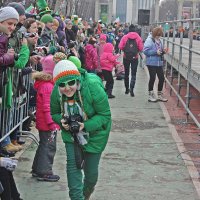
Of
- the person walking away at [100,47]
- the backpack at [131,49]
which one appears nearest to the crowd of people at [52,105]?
the person walking away at [100,47]

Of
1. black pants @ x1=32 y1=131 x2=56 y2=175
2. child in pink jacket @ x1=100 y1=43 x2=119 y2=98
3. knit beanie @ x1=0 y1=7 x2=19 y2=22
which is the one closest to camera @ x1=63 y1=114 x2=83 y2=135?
black pants @ x1=32 y1=131 x2=56 y2=175

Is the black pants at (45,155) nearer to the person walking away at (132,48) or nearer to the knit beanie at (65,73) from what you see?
the knit beanie at (65,73)

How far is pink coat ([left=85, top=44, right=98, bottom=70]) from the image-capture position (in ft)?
44.3

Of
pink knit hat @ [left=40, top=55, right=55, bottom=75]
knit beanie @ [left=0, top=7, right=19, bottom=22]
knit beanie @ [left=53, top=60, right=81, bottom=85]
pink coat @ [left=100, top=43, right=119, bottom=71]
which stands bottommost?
pink coat @ [left=100, top=43, right=119, bottom=71]

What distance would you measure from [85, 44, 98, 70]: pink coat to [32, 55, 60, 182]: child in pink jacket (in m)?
7.12

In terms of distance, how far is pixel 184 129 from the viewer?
9727 millimetres

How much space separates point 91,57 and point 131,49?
1.08m

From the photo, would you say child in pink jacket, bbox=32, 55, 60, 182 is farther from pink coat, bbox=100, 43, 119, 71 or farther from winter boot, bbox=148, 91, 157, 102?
pink coat, bbox=100, 43, 119, 71

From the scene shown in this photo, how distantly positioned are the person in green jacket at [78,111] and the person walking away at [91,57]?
8.61 m

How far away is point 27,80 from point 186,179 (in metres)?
2.75

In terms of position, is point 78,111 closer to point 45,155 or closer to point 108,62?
point 45,155

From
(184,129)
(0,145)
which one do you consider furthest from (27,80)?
(184,129)

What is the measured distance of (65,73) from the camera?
15.2 ft

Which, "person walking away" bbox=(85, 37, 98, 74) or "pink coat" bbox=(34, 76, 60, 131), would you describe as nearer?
"pink coat" bbox=(34, 76, 60, 131)
